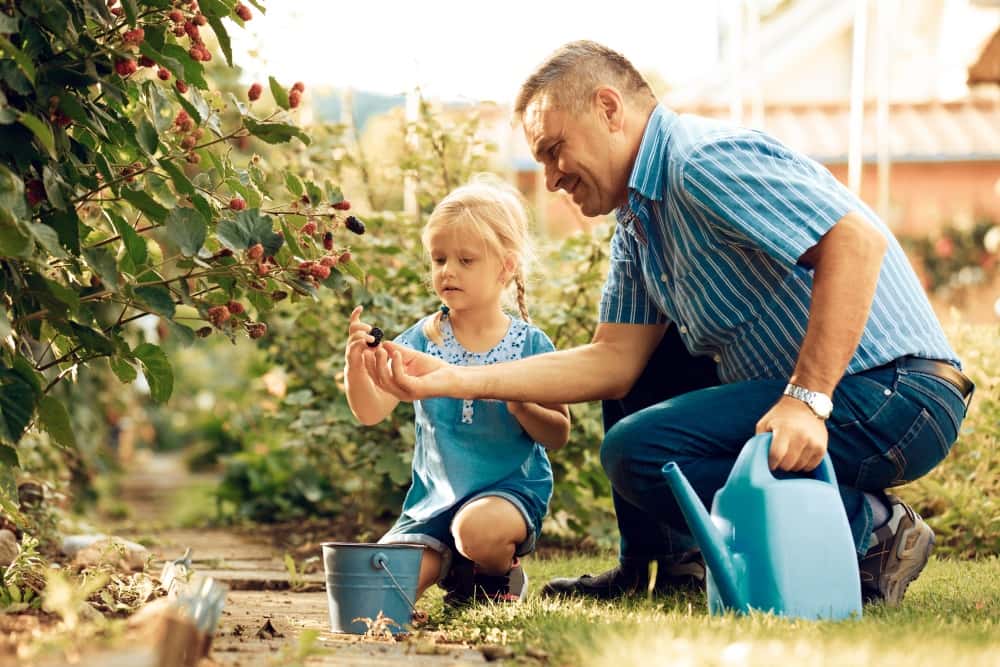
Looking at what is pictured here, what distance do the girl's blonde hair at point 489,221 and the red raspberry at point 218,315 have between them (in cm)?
82

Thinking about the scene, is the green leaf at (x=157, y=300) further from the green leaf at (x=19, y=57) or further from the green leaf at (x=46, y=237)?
the green leaf at (x=19, y=57)

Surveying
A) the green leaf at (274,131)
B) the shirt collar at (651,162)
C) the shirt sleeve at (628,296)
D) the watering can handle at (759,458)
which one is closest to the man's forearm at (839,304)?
the watering can handle at (759,458)

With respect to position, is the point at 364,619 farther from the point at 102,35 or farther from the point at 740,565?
the point at 102,35

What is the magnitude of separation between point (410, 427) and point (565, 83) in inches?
61.3

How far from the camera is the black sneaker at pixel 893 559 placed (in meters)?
2.33

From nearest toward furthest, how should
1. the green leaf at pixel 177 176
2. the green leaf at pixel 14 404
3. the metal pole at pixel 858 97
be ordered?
the green leaf at pixel 14 404
the green leaf at pixel 177 176
the metal pole at pixel 858 97

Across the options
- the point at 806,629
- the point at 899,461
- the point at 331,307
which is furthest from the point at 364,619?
the point at 331,307

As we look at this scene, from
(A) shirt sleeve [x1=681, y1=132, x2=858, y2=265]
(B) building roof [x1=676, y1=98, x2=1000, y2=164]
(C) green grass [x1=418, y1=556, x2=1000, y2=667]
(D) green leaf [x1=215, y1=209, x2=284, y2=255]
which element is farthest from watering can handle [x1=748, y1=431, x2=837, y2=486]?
(B) building roof [x1=676, y1=98, x2=1000, y2=164]

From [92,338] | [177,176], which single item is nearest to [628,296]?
[177,176]

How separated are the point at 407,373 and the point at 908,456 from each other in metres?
1.06

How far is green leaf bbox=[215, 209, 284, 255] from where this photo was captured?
6.50ft

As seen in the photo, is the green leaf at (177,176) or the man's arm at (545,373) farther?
the man's arm at (545,373)

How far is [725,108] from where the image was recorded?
11719mm

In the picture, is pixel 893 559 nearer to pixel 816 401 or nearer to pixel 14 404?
pixel 816 401
